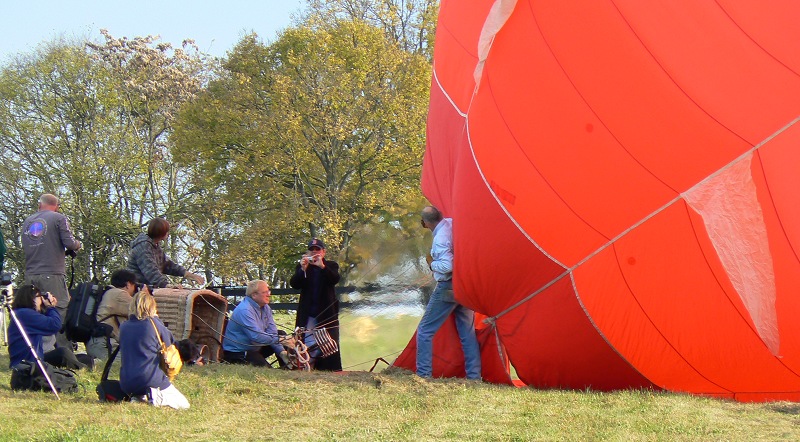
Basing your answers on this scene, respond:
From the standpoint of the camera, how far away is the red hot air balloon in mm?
5262

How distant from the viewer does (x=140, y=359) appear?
214 inches

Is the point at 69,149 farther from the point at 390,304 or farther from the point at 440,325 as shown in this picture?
the point at 440,325

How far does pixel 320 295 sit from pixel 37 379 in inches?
109

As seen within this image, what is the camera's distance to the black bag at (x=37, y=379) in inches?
229

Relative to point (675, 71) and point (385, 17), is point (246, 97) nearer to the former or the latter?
point (385, 17)

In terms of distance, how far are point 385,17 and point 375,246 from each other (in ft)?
47.6

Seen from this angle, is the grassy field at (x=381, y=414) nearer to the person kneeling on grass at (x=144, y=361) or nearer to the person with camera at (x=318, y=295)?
the person kneeling on grass at (x=144, y=361)

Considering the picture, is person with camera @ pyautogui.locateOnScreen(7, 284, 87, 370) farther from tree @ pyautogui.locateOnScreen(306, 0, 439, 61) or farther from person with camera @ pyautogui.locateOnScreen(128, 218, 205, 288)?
tree @ pyautogui.locateOnScreen(306, 0, 439, 61)

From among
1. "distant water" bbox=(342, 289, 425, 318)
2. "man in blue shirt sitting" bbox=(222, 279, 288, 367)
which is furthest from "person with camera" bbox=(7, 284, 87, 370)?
"distant water" bbox=(342, 289, 425, 318)

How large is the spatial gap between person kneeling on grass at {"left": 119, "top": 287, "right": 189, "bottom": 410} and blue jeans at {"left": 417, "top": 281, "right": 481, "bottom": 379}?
1849 millimetres

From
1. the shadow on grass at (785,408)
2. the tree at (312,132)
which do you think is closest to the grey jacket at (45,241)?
the shadow on grass at (785,408)

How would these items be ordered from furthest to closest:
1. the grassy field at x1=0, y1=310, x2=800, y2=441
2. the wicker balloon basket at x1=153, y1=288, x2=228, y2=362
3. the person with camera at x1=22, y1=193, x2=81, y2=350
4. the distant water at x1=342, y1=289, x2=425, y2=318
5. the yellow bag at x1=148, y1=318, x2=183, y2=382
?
the distant water at x1=342, y1=289, x2=425, y2=318
the person with camera at x1=22, y1=193, x2=81, y2=350
the wicker balloon basket at x1=153, y1=288, x2=228, y2=362
the yellow bag at x1=148, y1=318, x2=183, y2=382
the grassy field at x1=0, y1=310, x2=800, y2=441

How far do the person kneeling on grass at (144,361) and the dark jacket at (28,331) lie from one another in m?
1.08

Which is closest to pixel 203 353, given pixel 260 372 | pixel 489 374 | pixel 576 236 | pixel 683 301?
pixel 260 372
